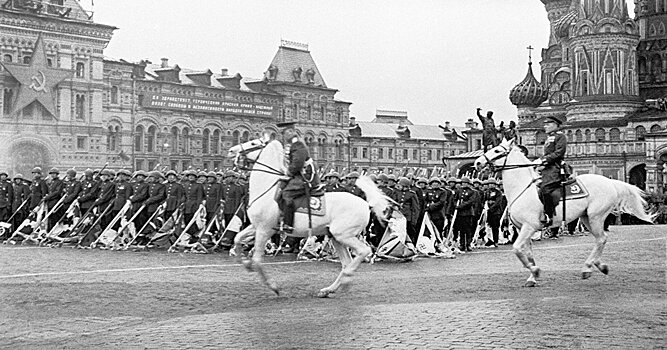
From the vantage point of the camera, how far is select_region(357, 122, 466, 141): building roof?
278ft

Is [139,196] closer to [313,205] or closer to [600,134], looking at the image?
[313,205]

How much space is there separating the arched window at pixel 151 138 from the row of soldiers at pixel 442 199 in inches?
1598

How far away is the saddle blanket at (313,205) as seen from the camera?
501 inches

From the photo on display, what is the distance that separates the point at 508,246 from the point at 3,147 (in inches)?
1446

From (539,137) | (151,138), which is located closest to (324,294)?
(151,138)

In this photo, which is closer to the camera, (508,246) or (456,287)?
(456,287)

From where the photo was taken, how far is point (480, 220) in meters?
23.8

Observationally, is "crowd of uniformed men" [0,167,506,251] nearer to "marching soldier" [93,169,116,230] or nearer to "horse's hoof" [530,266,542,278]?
"marching soldier" [93,169,116,230]

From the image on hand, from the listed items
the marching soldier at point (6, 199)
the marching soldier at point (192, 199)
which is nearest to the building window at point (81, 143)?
the marching soldier at point (6, 199)

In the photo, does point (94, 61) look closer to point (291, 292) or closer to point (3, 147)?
point (3, 147)

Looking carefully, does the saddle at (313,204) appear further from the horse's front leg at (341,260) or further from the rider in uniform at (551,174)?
the rider in uniform at (551,174)

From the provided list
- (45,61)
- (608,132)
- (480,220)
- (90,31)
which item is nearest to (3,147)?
(45,61)

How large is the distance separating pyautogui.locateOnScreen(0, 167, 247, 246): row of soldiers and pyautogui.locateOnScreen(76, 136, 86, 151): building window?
33.2m

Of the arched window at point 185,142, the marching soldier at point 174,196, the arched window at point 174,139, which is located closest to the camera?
the marching soldier at point 174,196
